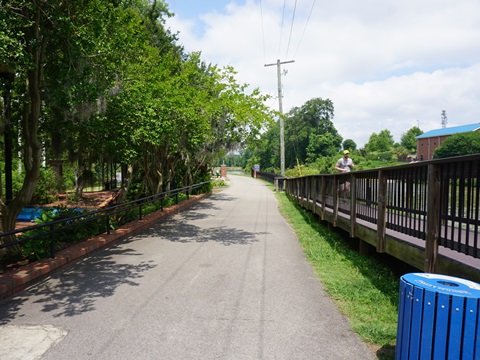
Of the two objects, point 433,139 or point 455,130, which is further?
point 433,139

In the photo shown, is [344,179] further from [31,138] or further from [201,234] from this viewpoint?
[31,138]

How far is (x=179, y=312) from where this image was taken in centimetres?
439

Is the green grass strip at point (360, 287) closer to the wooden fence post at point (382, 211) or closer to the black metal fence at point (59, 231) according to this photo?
the wooden fence post at point (382, 211)

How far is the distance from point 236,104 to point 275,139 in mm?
88373

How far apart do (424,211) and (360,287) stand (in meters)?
1.54

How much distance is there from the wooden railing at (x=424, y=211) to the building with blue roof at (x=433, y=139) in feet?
303

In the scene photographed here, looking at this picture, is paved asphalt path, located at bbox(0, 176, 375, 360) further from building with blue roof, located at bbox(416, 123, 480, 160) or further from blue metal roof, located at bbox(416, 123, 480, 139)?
blue metal roof, located at bbox(416, 123, 480, 139)

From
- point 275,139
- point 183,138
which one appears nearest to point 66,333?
point 183,138

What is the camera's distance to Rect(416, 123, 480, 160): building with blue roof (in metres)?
89.4

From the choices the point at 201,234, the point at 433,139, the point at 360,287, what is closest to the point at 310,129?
the point at 433,139

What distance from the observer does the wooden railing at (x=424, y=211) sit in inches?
139

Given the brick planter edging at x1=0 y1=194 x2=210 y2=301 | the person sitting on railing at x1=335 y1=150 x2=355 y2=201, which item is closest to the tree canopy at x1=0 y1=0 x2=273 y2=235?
the brick planter edging at x1=0 y1=194 x2=210 y2=301

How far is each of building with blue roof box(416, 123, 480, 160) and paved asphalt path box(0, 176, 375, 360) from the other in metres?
93.8

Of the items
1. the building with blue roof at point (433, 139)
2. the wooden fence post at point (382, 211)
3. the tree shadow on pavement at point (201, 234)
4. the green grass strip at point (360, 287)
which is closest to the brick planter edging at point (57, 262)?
the tree shadow on pavement at point (201, 234)
